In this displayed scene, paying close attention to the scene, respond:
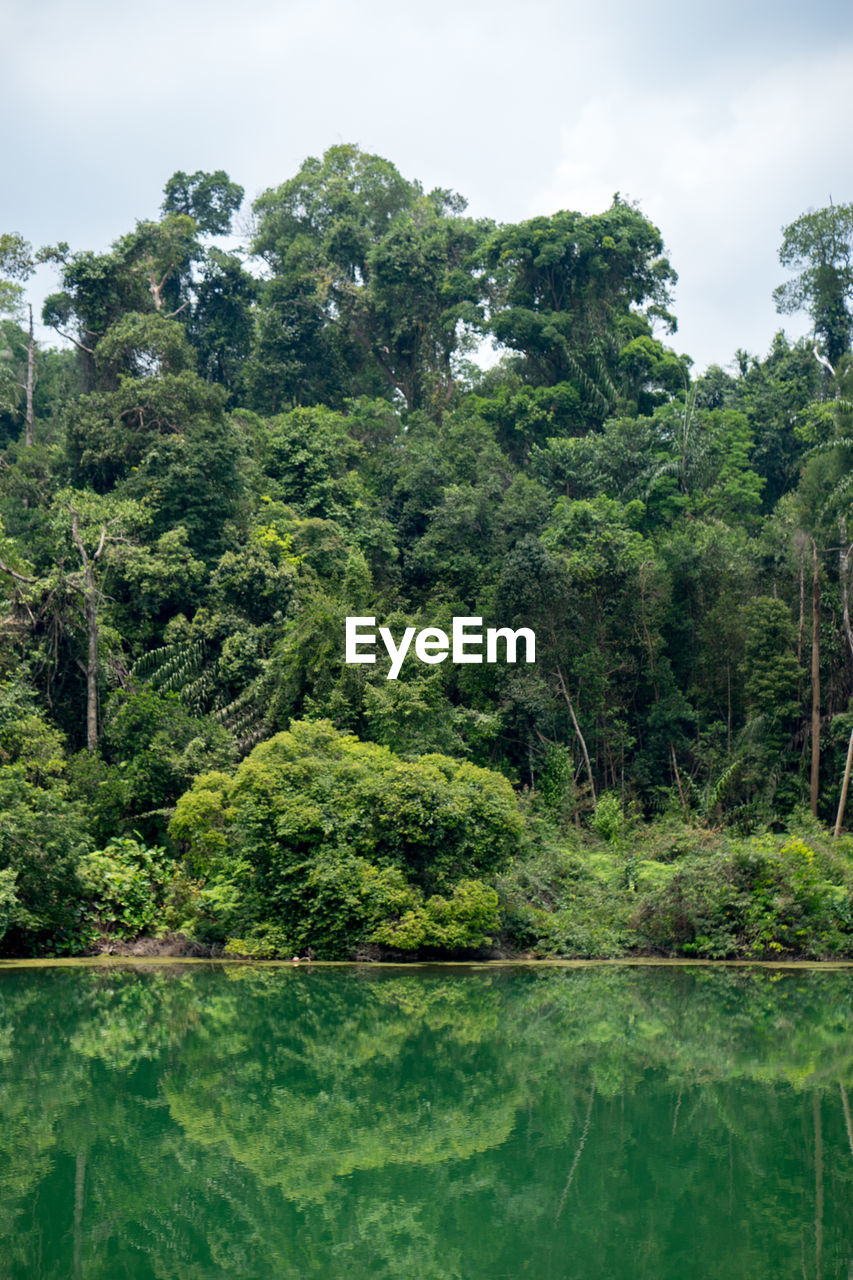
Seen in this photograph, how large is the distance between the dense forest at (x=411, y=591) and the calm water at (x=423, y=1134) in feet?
8.69

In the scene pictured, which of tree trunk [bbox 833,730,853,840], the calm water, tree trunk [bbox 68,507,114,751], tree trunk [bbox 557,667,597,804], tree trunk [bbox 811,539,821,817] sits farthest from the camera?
tree trunk [bbox 557,667,597,804]

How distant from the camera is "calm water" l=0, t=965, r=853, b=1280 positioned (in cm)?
566

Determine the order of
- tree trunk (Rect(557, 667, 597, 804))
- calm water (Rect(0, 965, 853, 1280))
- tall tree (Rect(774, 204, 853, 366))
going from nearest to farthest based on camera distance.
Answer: calm water (Rect(0, 965, 853, 1280))
tree trunk (Rect(557, 667, 597, 804))
tall tree (Rect(774, 204, 853, 366))

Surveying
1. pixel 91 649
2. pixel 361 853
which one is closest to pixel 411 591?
pixel 91 649

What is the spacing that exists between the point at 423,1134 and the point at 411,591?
17.8 meters

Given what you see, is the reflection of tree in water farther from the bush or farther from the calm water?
the bush

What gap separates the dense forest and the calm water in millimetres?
2649

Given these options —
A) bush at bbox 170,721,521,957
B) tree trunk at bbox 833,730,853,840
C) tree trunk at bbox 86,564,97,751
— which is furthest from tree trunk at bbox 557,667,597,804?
tree trunk at bbox 86,564,97,751

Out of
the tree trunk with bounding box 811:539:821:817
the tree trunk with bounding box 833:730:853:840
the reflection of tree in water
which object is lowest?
the reflection of tree in water

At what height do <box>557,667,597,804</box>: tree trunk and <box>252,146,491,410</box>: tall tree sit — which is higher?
<box>252,146,491,410</box>: tall tree

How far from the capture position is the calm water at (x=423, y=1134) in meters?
5.66

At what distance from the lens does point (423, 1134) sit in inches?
296

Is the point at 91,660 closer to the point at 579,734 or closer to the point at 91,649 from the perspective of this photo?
the point at 91,649

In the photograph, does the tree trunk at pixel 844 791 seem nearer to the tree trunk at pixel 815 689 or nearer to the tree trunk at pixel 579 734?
the tree trunk at pixel 815 689
